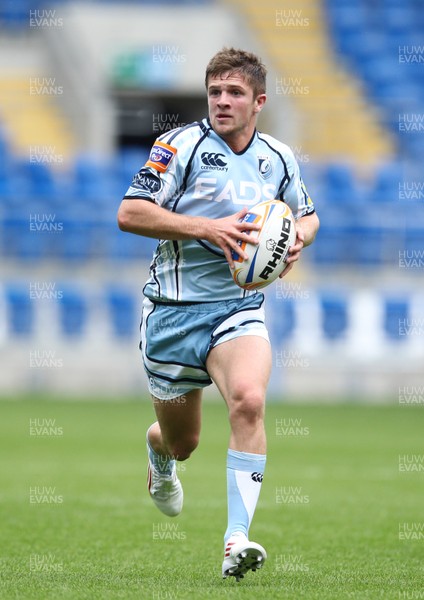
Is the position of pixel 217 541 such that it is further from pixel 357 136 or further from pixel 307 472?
pixel 357 136

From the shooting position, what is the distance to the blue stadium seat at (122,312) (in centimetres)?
1708

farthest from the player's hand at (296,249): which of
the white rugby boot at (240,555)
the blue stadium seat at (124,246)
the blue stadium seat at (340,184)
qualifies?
the blue stadium seat at (340,184)

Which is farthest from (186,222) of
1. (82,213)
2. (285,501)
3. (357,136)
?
(357,136)

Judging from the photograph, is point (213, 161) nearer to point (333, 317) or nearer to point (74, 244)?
point (333, 317)

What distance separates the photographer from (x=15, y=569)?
6.16m

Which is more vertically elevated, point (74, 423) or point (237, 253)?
point (237, 253)

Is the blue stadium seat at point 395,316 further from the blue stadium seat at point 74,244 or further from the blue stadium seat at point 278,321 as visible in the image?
the blue stadium seat at point 74,244

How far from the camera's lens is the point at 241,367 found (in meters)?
5.95

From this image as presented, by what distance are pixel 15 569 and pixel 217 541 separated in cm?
156

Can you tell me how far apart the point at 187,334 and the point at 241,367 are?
501mm

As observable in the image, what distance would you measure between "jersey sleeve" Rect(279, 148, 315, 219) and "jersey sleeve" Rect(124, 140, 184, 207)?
634 millimetres

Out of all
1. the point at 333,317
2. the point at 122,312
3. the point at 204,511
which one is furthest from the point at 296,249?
the point at 333,317

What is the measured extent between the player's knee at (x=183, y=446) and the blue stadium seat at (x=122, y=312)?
10.0 m

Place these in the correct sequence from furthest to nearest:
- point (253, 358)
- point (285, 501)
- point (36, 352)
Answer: point (36, 352) → point (285, 501) → point (253, 358)
